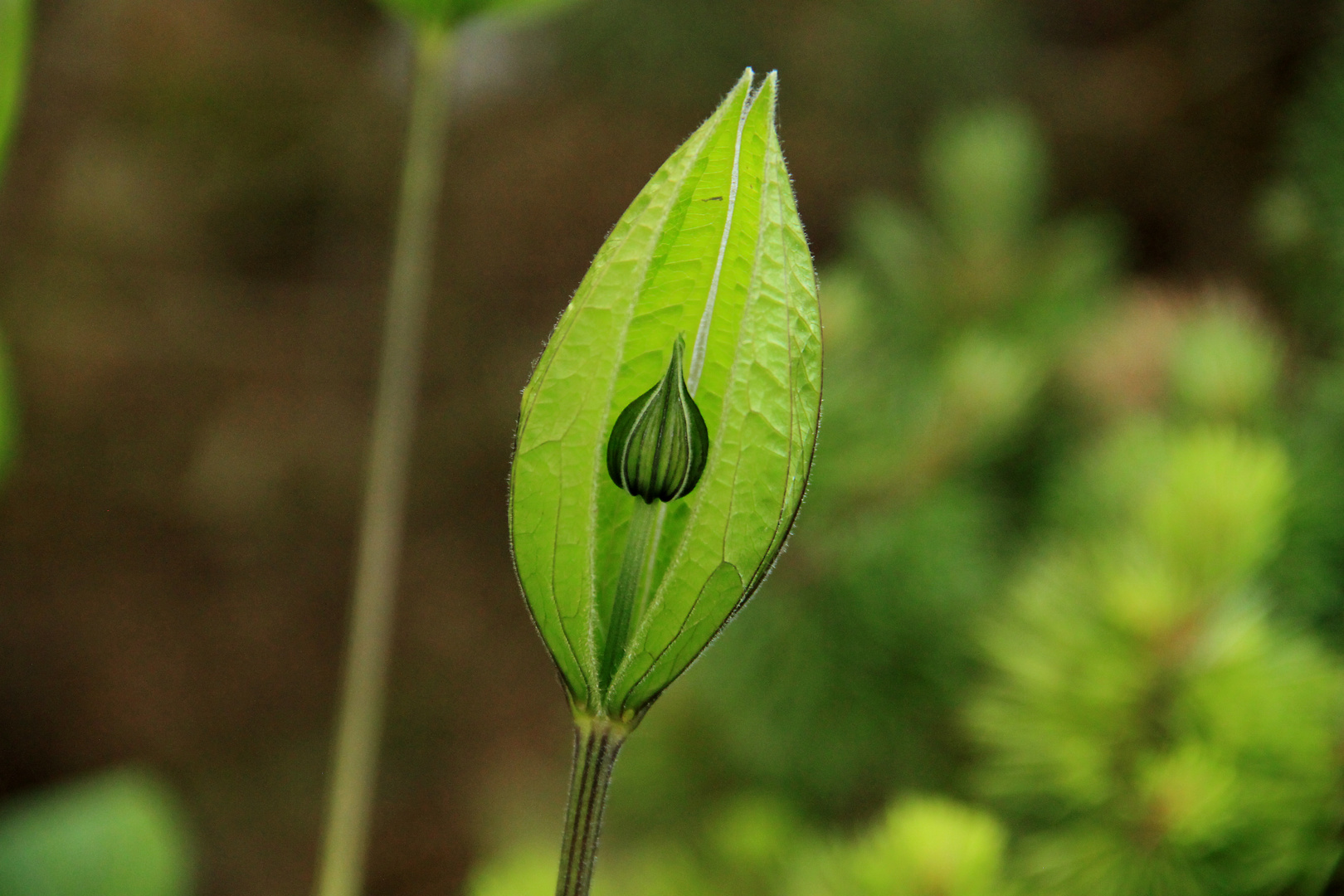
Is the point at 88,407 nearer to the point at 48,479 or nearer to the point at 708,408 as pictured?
the point at 48,479

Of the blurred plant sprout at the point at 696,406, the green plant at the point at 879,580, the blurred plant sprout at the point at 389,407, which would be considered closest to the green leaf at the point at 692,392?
the blurred plant sprout at the point at 696,406

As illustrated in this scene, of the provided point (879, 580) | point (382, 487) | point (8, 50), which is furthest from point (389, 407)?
point (879, 580)

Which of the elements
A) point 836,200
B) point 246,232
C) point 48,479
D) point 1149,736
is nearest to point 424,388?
point 246,232

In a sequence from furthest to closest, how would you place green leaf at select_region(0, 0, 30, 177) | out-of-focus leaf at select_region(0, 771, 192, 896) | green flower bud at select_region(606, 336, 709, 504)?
out-of-focus leaf at select_region(0, 771, 192, 896) → green leaf at select_region(0, 0, 30, 177) → green flower bud at select_region(606, 336, 709, 504)

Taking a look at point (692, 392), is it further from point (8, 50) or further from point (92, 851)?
point (92, 851)

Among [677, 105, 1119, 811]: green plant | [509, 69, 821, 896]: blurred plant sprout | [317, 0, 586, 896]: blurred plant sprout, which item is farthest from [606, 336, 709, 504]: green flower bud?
[677, 105, 1119, 811]: green plant

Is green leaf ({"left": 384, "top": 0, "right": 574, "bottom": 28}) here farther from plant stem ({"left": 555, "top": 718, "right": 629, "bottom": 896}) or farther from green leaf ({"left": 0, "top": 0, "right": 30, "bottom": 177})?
plant stem ({"left": 555, "top": 718, "right": 629, "bottom": 896})

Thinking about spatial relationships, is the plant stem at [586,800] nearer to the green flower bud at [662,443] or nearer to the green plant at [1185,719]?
the green flower bud at [662,443]
